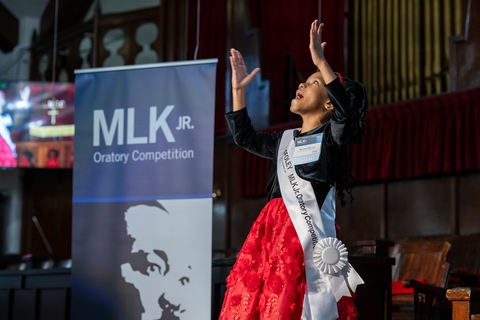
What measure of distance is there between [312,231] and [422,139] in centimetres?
378

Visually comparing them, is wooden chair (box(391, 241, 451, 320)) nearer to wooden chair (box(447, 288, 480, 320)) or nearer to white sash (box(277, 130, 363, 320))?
wooden chair (box(447, 288, 480, 320))

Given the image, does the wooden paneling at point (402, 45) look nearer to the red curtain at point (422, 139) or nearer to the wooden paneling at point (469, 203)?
the red curtain at point (422, 139)

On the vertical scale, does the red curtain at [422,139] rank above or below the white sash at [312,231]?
above

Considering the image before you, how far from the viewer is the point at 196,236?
295 centimetres

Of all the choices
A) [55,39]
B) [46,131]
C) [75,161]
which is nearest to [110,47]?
[55,39]

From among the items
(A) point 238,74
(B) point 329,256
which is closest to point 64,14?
(A) point 238,74

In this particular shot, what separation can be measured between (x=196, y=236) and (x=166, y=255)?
0.17 metres

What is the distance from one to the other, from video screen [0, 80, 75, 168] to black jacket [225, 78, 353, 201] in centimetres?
586

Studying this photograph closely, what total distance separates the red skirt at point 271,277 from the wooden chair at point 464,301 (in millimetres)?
339

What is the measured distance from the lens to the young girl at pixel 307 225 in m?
1.98

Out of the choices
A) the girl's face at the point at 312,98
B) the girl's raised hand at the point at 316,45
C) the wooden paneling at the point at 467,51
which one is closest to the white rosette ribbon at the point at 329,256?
the girl's face at the point at 312,98

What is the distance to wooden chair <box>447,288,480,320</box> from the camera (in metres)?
2.03

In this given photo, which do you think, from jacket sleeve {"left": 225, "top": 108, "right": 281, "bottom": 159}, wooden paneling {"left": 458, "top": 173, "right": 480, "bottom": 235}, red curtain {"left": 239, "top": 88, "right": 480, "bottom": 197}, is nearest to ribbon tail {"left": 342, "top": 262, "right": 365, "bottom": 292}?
jacket sleeve {"left": 225, "top": 108, "right": 281, "bottom": 159}

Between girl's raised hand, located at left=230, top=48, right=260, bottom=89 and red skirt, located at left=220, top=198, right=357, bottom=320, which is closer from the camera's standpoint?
red skirt, located at left=220, top=198, right=357, bottom=320
